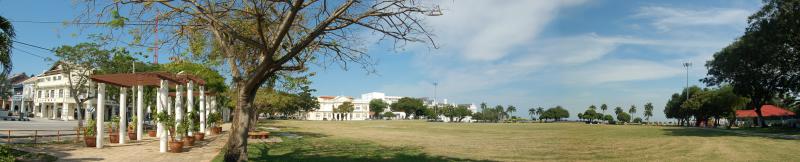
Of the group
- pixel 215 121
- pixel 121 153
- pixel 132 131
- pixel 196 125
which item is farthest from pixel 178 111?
pixel 215 121

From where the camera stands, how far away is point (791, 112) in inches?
2469

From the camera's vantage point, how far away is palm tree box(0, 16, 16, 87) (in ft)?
40.2

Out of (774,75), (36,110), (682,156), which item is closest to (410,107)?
(36,110)

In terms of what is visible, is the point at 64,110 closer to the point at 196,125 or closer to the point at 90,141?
the point at 196,125

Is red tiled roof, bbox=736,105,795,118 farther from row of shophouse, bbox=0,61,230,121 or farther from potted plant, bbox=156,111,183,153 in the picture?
potted plant, bbox=156,111,183,153

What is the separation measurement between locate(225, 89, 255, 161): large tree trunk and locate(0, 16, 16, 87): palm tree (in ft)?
17.6

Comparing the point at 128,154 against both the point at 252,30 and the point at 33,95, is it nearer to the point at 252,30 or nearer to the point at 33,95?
the point at 252,30

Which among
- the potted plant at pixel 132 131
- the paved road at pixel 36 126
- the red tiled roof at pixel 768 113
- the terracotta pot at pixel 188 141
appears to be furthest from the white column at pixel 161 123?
the red tiled roof at pixel 768 113

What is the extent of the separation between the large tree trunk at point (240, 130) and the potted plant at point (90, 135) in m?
7.92

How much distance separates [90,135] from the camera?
17641 millimetres

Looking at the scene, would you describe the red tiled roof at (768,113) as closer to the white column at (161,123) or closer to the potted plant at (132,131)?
the potted plant at (132,131)

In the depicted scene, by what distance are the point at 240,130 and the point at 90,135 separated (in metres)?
8.56

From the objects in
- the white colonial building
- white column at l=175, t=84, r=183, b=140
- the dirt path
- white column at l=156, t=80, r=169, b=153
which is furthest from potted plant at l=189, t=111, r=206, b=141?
the white colonial building

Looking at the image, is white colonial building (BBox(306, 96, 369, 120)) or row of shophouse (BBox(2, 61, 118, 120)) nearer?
row of shophouse (BBox(2, 61, 118, 120))
